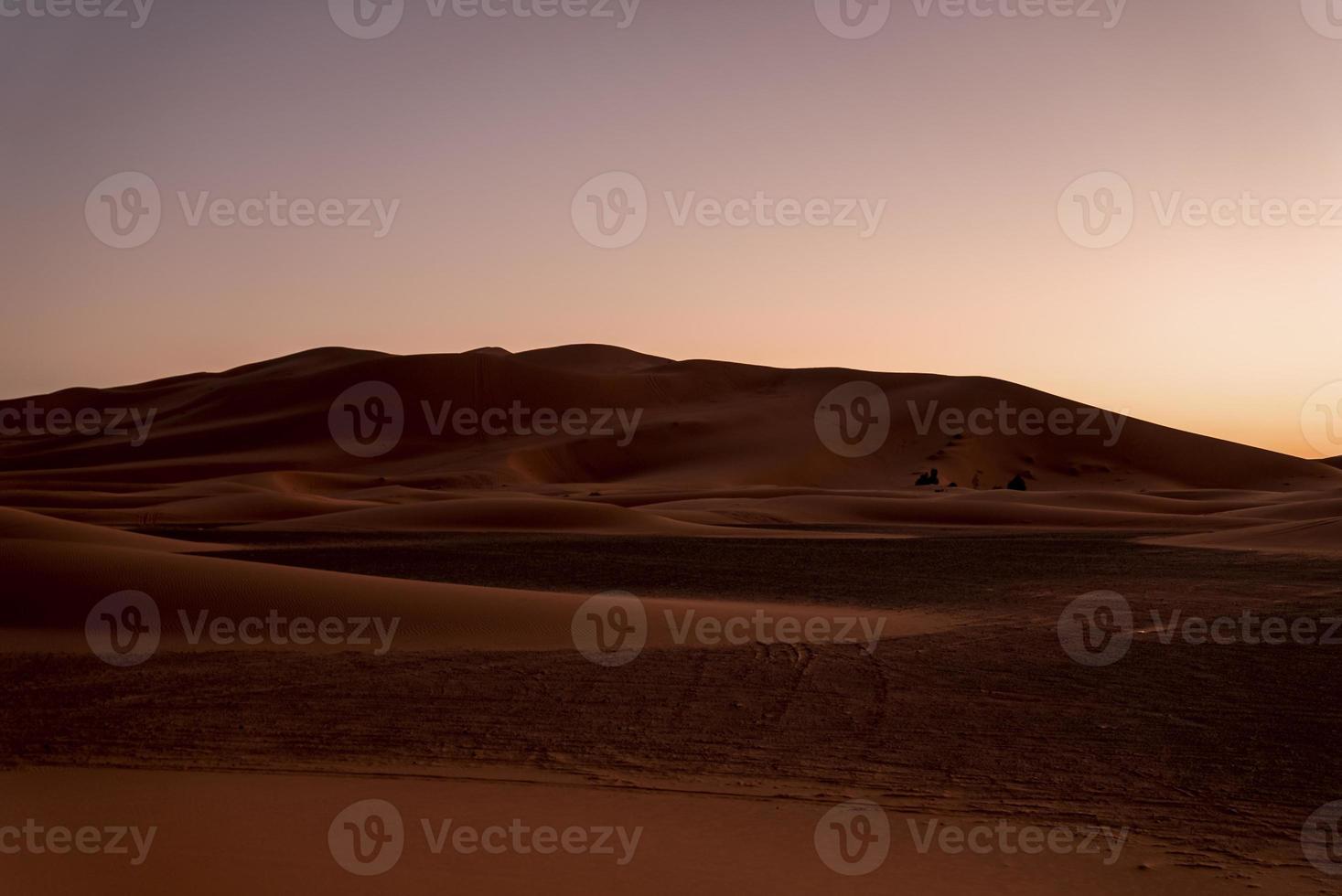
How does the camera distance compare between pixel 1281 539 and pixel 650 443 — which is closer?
pixel 1281 539

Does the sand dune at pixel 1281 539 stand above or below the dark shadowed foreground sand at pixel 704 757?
above

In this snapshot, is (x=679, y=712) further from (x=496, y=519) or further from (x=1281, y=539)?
(x=496, y=519)

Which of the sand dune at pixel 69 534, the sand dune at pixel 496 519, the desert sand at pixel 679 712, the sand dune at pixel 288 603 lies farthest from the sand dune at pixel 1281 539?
the sand dune at pixel 69 534

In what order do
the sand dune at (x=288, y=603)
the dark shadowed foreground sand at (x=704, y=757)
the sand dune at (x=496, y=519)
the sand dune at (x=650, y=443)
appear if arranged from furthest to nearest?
1. the sand dune at (x=650, y=443)
2. the sand dune at (x=496, y=519)
3. the sand dune at (x=288, y=603)
4. the dark shadowed foreground sand at (x=704, y=757)

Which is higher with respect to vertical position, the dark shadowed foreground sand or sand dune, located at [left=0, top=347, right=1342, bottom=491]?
sand dune, located at [left=0, top=347, right=1342, bottom=491]

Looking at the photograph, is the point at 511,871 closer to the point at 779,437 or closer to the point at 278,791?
the point at 278,791

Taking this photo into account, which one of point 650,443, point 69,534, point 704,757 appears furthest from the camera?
point 650,443

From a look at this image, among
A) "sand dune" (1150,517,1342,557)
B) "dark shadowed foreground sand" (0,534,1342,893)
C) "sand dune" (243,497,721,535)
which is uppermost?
"sand dune" (1150,517,1342,557)

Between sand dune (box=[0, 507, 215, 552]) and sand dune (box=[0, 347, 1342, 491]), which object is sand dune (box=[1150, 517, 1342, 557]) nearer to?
sand dune (box=[0, 507, 215, 552])

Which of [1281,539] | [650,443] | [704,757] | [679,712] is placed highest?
[650,443]

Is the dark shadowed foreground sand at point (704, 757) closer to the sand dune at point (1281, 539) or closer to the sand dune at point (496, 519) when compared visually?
the sand dune at point (1281, 539)

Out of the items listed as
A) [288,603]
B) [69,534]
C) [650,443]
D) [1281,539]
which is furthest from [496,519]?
[650,443]

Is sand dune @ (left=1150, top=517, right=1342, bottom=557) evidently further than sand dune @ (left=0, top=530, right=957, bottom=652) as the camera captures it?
Yes

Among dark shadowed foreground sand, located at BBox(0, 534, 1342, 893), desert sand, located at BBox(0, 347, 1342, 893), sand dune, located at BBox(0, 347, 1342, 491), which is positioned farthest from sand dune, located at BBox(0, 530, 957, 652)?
sand dune, located at BBox(0, 347, 1342, 491)
